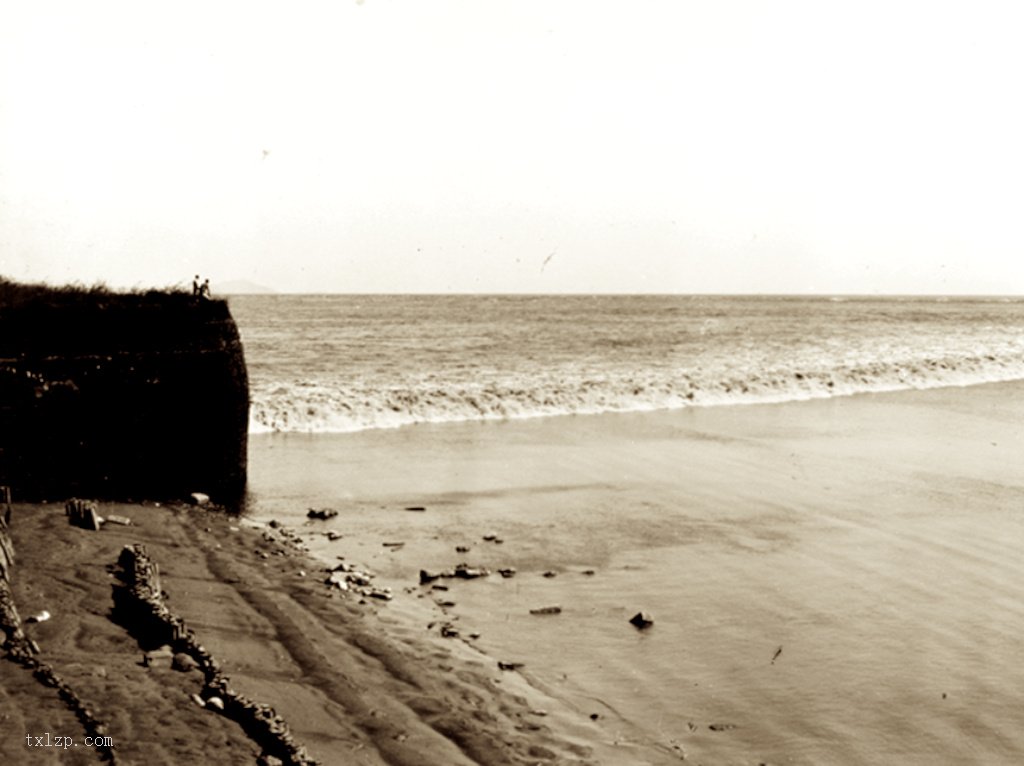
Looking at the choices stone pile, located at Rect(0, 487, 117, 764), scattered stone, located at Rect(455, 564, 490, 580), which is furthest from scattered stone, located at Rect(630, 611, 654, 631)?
stone pile, located at Rect(0, 487, 117, 764)

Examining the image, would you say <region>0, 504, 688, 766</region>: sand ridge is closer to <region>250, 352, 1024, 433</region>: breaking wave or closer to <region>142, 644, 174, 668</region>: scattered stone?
<region>142, 644, 174, 668</region>: scattered stone

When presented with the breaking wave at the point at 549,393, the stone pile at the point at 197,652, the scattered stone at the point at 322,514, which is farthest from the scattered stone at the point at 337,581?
the breaking wave at the point at 549,393

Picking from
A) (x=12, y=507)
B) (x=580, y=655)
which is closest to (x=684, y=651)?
(x=580, y=655)

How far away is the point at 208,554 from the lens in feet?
31.6

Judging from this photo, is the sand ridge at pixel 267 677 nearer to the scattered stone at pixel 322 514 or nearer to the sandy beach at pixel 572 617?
the sandy beach at pixel 572 617

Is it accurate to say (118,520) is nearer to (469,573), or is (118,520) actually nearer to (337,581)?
(337,581)

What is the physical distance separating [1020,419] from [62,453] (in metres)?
19.8

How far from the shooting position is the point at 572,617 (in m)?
8.23

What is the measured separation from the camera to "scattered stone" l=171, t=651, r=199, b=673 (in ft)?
21.0

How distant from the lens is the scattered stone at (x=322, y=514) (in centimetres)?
1176

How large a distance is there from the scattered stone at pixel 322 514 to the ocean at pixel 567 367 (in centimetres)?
764

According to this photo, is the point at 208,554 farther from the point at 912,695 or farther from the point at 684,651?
the point at 912,695

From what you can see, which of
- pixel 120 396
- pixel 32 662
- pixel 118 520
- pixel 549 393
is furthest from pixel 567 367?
pixel 32 662

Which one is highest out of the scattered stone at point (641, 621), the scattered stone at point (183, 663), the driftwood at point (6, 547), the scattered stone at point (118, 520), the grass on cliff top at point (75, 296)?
the grass on cliff top at point (75, 296)
